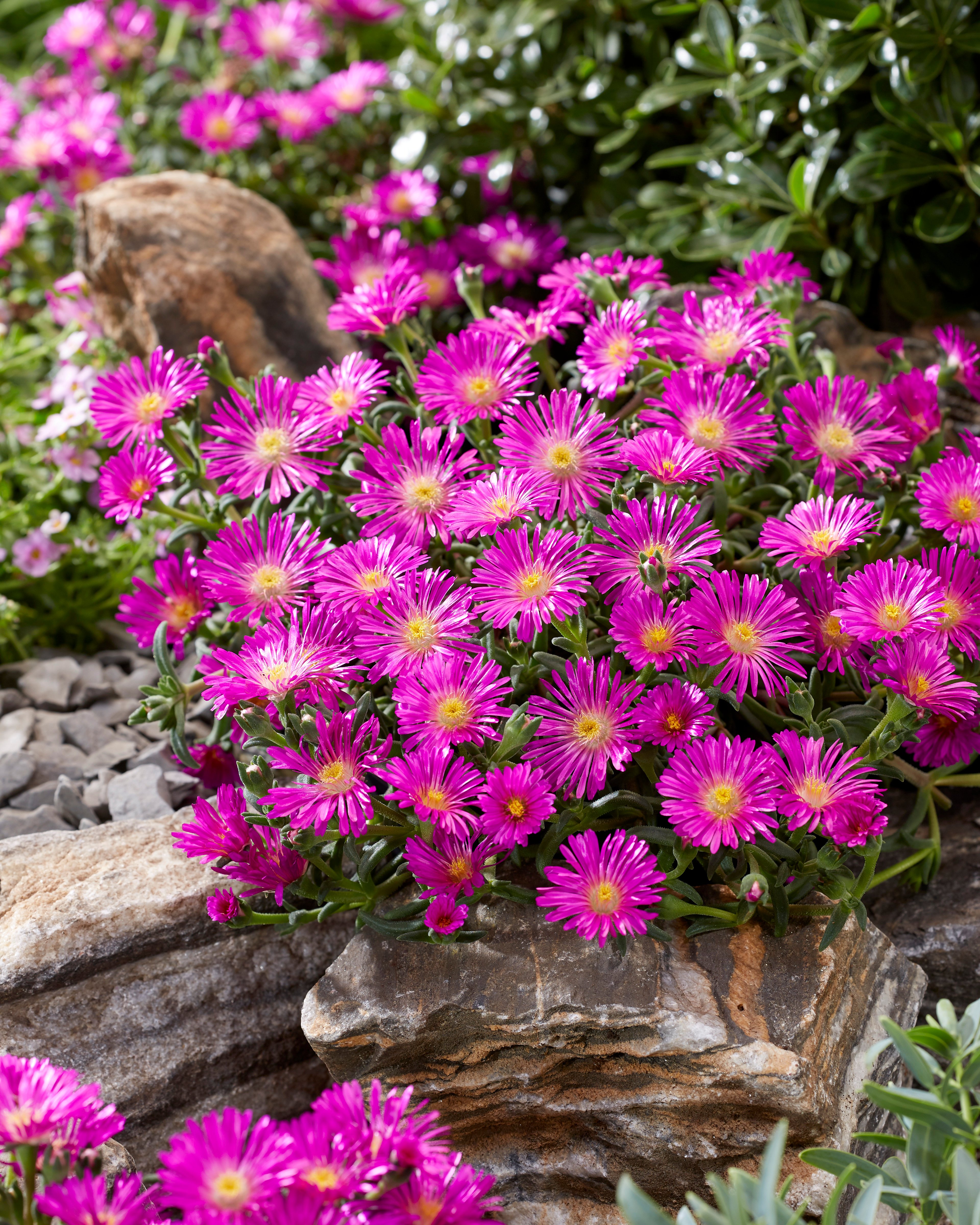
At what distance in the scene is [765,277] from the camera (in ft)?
5.65

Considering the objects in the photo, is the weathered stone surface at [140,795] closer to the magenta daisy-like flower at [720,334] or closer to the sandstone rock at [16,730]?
the sandstone rock at [16,730]

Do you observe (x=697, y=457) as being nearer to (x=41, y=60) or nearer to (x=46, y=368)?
(x=46, y=368)

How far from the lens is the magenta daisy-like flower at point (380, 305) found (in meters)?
1.58

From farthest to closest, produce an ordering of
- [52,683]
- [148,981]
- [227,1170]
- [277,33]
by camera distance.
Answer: [277,33]
[52,683]
[148,981]
[227,1170]

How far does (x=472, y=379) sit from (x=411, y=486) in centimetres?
19

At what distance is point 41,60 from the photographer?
12.8ft

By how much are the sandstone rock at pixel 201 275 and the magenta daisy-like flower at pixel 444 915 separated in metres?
1.18

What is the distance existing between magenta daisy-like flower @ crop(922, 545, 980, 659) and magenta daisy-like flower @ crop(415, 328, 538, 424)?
58cm

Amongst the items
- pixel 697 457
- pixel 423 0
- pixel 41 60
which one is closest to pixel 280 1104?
pixel 697 457

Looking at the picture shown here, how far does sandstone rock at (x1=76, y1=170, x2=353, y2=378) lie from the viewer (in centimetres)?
206

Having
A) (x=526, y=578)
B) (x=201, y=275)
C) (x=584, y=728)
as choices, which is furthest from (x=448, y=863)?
(x=201, y=275)

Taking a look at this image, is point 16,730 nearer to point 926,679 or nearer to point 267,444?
point 267,444

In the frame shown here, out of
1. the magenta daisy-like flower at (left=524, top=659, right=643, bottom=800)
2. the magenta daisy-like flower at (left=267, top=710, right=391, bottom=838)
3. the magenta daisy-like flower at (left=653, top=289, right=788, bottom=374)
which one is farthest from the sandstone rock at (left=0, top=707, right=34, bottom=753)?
the magenta daisy-like flower at (left=653, top=289, right=788, bottom=374)

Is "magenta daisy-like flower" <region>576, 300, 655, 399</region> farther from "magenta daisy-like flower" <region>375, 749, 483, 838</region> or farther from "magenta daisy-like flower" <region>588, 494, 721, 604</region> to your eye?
"magenta daisy-like flower" <region>375, 749, 483, 838</region>
